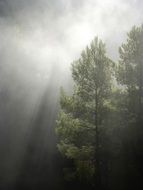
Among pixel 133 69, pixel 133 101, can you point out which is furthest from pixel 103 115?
pixel 133 69

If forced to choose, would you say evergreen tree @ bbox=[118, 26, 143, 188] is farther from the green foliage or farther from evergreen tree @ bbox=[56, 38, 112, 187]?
evergreen tree @ bbox=[56, 38, 112, 187]

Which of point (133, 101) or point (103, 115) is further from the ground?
point (133, 101)

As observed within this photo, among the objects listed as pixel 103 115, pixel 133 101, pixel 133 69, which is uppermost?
pixel 133 69

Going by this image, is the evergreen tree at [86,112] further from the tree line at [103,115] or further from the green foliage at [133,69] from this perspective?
the green foliage at [133,69]

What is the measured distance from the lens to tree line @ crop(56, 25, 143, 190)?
19.4 m

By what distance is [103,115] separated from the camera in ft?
64.2

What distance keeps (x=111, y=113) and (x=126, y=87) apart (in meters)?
2.41

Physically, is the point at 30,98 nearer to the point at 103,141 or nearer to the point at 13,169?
the point at 13,169

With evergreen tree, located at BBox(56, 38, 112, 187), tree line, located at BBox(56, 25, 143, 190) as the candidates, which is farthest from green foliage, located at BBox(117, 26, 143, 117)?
evergreen tree, located at BBox(56, 38, 112, 187)

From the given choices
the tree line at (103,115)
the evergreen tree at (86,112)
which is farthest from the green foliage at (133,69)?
the evergreen tree at (86,112)

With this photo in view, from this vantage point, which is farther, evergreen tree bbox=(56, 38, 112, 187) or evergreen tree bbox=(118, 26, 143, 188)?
evergreen tree bbox=(118, 26, 143, 188)

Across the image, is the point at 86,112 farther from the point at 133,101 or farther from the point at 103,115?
the point at 133,101

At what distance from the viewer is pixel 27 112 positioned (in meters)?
78.6

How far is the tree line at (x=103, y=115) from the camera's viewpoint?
1938 cm
